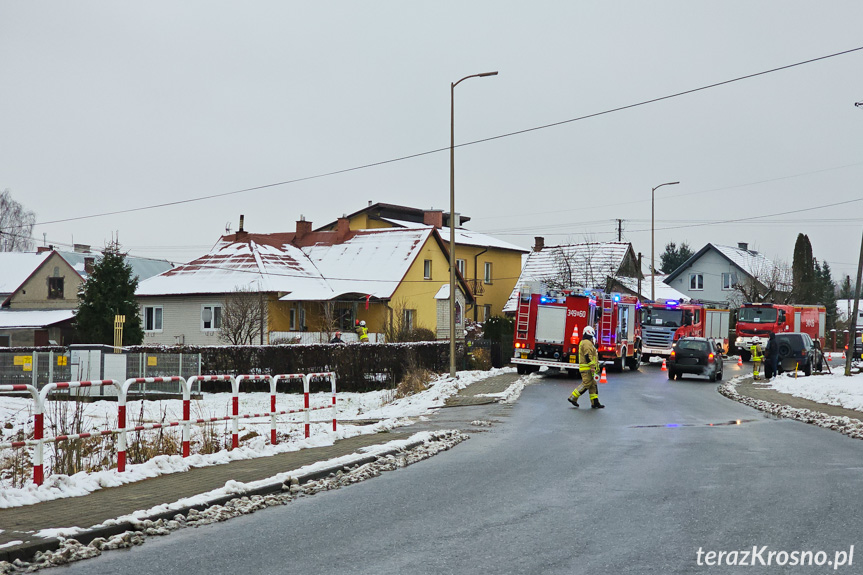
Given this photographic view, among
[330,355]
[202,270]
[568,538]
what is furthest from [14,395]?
[568,538]

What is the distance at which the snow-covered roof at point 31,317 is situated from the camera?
60000 mm

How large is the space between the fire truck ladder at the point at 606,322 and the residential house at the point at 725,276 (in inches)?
1813

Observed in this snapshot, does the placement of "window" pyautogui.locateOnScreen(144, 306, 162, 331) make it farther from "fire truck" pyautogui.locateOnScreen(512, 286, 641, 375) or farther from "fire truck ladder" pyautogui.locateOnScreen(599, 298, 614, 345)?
"fire truck ladder" pyautogui.locateOnScreen(599, 298, 614, 345)

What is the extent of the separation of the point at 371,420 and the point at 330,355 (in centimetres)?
1231

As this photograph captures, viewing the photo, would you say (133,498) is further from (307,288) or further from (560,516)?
(307,288)

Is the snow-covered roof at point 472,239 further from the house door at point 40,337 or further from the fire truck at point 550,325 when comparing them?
the fire truck at point 550,325

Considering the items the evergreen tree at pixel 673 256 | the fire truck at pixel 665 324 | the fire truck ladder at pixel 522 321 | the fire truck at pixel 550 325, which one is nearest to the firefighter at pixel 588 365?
the fire truck at pixel 550 325

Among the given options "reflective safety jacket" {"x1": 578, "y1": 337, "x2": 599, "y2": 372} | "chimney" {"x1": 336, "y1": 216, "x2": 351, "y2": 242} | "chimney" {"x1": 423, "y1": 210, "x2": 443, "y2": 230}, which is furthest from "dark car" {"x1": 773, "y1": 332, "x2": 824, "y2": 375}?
"chimney" {"x1": 423, "y1": 210, "x2": 443, "y2": 230}

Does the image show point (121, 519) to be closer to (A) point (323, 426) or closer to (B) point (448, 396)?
(A) point (323, 426)

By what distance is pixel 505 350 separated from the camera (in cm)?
4247

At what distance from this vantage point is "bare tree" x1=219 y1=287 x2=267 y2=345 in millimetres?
46844

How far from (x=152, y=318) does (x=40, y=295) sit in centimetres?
1540

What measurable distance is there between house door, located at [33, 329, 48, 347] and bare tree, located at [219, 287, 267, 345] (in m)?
16.2

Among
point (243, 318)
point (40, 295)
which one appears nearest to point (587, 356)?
point (243, 318)
